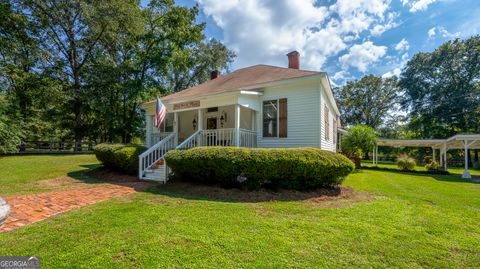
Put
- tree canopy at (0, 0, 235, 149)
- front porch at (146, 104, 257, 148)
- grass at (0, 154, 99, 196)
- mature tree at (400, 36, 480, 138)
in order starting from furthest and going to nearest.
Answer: mature tree at (400, 36, 480, 138)
tree canopy at (0, 0, 235, 149)
front porch at (146, 104, 257, 148)
grass at (0, 154, 99, 196)

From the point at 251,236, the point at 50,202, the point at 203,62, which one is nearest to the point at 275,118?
the point at 251,236

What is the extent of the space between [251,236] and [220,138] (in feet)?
21.6

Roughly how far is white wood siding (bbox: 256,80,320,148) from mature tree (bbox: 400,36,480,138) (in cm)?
3146

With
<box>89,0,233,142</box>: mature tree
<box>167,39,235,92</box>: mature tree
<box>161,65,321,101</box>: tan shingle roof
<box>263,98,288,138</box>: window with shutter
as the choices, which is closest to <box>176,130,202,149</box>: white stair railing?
<box>161,65,321,101</box>: tan shingle roof

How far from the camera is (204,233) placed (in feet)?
11.7

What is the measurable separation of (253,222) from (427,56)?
39.5 metres

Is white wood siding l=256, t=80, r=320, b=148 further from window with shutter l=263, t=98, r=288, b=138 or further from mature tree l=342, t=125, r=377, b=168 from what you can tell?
mature tree l=342, t=125, r=377, b=168

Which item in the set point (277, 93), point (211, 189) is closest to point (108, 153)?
point (211, 189)

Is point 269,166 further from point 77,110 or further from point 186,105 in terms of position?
point 77,110

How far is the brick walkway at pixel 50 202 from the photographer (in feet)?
14.4

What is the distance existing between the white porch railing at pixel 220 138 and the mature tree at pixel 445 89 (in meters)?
33.2

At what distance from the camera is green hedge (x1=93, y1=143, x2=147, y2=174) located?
31.2ft

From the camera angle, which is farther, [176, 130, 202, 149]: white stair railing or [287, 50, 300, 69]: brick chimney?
[287, 50, 300, 69]: brick chimney

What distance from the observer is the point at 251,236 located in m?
3.48
